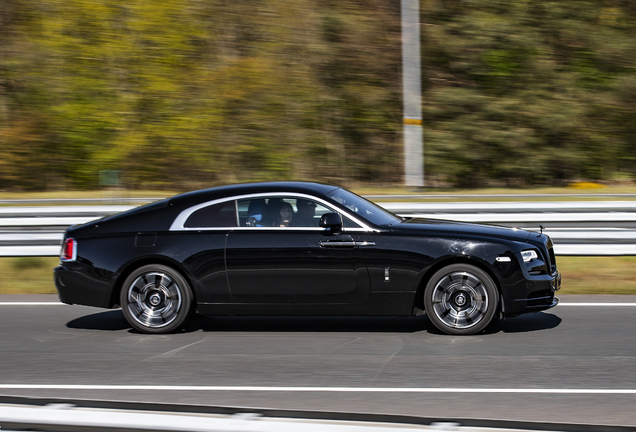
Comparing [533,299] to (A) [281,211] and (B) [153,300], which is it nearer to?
(A) [281,211]

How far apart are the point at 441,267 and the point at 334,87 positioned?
1664 centimetres

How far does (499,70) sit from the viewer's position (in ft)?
74.6

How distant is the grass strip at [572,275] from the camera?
9469mm

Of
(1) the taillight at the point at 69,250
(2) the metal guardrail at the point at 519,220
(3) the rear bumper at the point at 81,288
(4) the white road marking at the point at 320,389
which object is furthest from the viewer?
(2) the metal guardrail at the point at 519,220

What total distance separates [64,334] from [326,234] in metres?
2.77

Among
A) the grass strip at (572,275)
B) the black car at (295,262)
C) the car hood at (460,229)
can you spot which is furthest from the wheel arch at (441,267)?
the grass strip at (572,275)

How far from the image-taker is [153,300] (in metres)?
7.43

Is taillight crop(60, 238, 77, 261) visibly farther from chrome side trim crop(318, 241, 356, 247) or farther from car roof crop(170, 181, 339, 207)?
chrome side trim crop(318, 241, 356, 247)

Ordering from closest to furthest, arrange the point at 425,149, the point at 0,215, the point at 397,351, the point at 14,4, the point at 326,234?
the point at 397,351, the point at 326,234, the point at 0,215, the point at 425,149, the point at 14,4

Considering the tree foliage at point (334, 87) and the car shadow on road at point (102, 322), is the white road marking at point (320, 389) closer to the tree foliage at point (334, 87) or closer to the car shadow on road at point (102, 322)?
the car shadow on road at point (102, 322)

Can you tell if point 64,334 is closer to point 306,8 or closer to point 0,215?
point 0,215

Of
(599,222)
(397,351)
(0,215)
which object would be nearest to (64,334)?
(397,351)

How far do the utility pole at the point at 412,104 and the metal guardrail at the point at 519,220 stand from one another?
→ 3905 millimetres

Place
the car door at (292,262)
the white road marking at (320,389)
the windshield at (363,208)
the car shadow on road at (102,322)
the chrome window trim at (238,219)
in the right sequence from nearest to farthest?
the white road marking at (320,389)
the car door at (292,262)
the chrome window trim at (238,219)
the windshield at (363,208)
the car shadow on road at (102,322)
